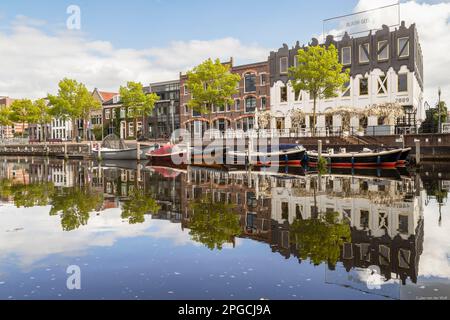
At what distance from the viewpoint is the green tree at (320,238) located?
898 cm

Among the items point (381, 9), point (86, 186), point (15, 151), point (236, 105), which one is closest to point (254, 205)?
point (86, 186)

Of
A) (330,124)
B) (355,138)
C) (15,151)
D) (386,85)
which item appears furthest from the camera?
(15,151)

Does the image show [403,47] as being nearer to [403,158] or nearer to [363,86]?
[363,86]

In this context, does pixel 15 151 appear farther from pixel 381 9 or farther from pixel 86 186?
pixel 381 9

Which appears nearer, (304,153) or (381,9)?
(304,153)

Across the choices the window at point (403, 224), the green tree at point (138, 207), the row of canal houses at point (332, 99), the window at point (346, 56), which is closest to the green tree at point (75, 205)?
the green tree at point (138, 207)

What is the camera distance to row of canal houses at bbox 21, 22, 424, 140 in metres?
44.2

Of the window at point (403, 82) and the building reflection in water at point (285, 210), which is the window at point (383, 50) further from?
the building reflection in water at point (285, 210)

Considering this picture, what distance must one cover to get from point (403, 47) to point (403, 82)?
3.88 m

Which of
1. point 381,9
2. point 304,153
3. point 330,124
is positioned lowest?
point 304,153

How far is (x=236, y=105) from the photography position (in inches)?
2299

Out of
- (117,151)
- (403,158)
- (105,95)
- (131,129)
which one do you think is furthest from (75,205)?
(105,95)

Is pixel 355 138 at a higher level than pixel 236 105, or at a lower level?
lower
